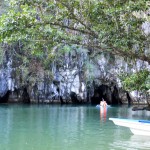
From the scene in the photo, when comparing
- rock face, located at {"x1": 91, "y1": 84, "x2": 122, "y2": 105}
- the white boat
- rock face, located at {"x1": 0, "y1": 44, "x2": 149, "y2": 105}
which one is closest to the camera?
the white boat

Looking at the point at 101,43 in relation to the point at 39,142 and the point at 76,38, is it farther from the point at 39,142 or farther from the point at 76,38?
the point at 39,142

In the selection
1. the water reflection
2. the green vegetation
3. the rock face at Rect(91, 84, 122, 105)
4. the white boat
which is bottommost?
the water reflection

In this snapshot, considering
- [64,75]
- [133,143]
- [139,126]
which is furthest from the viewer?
[64,75]

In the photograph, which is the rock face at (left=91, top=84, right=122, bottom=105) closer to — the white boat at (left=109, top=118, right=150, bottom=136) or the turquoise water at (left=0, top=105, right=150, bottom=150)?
the turquoise water at (left=0, top=105, right=150, bottom=150)

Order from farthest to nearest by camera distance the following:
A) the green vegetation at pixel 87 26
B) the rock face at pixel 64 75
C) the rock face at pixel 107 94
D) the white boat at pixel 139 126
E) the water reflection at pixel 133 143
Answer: the rock face at pixel 107 94 < the rock face at pixel 64 75 < the white boat at pixel 139 126 < the water reflection at pixel 133 143 < the green vegetation at pixel 87 26

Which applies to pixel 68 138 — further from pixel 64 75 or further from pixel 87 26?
pixel 64 75

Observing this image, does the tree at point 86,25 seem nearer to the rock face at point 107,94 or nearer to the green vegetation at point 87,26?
the green vegetation at point 87,26

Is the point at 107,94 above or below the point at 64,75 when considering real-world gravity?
below

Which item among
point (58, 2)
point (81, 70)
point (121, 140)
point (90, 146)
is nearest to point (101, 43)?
point (58, 2)

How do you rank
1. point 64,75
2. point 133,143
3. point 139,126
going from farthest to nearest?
point 64,75
point 139,126
point 133,143

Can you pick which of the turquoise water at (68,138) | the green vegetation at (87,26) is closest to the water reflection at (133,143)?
the turquoise water at (68,138)

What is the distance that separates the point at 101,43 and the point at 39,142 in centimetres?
428

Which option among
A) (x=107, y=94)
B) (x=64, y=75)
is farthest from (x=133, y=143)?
(x=107, y=94)

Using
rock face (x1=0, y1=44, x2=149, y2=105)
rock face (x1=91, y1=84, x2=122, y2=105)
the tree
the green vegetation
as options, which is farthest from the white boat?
rock face (x1=91, y1=84, x2=122, y2=105)
